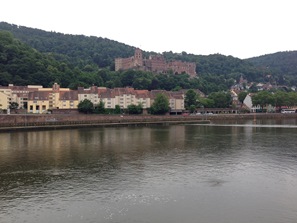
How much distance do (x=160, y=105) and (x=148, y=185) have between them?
54.4 m

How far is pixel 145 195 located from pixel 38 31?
587ft

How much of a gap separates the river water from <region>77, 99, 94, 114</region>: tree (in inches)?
1349

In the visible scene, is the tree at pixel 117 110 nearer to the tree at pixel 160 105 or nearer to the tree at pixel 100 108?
the tree at pixel 100 108

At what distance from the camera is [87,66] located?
374ft

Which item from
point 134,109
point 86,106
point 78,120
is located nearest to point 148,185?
point 78,120

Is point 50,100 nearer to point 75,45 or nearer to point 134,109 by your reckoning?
point 134,109

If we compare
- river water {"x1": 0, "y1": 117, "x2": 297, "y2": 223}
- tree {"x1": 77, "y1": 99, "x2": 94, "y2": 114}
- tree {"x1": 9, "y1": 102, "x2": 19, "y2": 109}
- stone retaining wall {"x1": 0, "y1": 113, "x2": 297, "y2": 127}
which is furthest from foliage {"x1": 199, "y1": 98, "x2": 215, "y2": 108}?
river water {"x1": 0, "y1": 117, "x2": 297, "y2": 223}

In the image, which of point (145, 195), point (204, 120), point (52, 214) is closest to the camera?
point (52, 214)

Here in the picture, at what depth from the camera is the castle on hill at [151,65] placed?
443 feet

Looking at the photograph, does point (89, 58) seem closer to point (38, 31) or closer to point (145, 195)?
point (38, 31)

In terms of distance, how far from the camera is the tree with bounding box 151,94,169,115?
71750 millimetres

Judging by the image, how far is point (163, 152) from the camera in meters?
28.6

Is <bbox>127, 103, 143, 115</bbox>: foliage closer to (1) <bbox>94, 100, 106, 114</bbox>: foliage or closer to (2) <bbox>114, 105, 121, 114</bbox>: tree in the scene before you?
(2) <bbox>114, 105, 121, 114</bbox>: tree

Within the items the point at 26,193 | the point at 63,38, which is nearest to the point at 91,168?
the point at 26,193
